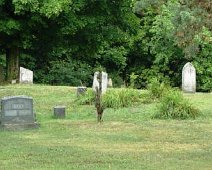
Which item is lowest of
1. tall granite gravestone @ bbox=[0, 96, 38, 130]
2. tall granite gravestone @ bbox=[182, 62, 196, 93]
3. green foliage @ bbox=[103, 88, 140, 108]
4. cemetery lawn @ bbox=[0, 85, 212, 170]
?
cemetery lawn @ bbox=[0, 85, 212, 170]

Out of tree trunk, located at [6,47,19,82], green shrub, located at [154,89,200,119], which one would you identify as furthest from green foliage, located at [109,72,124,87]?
green shrub, located at [154,89,200,119]

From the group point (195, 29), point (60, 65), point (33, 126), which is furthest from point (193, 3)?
point (60, 65)

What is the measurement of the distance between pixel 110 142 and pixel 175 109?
5037mm

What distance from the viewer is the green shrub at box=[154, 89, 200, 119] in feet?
61.9

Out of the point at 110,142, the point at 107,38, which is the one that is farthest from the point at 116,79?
the point at 110,142

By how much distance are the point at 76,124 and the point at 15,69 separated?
1474 centimetres

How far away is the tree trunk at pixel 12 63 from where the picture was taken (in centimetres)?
3144

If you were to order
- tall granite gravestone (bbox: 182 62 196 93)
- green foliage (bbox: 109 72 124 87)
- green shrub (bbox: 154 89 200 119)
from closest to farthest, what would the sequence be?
1. green shrub (bbox: 154 89 200 119)
2. tall granite gravestone (bbox: 182 62 196 93)
3. green foliage (bbox: 109 72 124 87)

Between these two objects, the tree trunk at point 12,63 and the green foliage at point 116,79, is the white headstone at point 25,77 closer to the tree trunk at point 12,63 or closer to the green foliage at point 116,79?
the tree trunk at point 12,63

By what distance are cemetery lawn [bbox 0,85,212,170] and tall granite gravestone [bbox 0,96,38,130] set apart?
1.10 feet

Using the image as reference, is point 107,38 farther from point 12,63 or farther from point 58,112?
point 58,112

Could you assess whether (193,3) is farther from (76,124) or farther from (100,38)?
(100,38)

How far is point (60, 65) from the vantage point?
146ft

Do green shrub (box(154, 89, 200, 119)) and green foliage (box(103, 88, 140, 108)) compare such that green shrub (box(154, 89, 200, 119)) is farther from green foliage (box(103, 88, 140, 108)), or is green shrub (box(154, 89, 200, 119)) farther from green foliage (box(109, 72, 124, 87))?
green foliage (box(109, 72, 124, 87))
